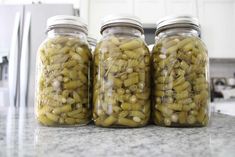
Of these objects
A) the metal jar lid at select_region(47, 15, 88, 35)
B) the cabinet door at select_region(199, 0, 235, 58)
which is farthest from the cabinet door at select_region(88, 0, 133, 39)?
the metal jar lid at select_region(47, 15, 88, 35)

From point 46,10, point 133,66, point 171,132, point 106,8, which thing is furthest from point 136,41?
point 106,8

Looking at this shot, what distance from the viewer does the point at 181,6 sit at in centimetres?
239

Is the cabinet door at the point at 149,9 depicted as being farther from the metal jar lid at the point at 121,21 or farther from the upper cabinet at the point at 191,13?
the metal jar lid at the point at 121,21

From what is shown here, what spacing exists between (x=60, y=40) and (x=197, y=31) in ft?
0.98

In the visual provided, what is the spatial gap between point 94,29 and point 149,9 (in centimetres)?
60

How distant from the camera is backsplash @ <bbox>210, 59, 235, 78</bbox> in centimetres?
267

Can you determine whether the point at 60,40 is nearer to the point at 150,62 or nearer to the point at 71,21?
the point at 71,21

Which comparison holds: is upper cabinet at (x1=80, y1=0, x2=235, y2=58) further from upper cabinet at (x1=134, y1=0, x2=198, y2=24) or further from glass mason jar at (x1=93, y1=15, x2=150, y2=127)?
glass mason jar at (x1=93, y1=15, x2=150, y2=127)

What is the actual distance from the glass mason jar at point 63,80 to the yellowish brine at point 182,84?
16cm

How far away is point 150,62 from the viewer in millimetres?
503

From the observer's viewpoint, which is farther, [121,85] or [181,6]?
[181,6]

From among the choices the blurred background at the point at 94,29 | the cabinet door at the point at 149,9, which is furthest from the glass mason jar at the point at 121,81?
the cabinet door at the point at 149,9

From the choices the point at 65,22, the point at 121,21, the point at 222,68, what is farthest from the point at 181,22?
the point at 222,68

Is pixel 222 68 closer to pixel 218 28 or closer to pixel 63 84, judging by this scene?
pixel 218 28
